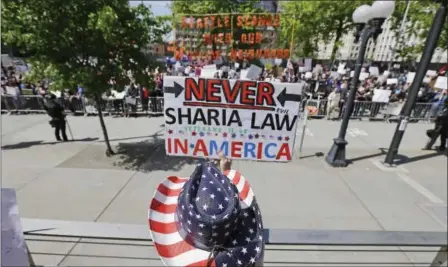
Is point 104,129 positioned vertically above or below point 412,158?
above

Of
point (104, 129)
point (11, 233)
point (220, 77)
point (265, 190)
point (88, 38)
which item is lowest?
point (265, 190)

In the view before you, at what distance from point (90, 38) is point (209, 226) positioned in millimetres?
4904

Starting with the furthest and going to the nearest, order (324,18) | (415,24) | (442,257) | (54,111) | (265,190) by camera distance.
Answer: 1. (324,18)
2. (415,24)
3. (54,111)
4. (265,190)
5. (442,257)

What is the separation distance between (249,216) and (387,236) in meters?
1.04

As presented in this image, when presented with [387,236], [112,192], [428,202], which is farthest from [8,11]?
[428,202]

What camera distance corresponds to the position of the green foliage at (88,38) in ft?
14.4

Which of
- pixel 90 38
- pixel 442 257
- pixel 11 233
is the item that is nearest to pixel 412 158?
pixel 442 257

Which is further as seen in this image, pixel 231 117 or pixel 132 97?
pixel 132 97

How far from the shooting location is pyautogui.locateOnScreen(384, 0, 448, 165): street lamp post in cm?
491

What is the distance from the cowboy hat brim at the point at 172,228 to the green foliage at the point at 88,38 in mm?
3137

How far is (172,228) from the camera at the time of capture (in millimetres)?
1412

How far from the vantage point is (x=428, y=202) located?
4691 millimetres

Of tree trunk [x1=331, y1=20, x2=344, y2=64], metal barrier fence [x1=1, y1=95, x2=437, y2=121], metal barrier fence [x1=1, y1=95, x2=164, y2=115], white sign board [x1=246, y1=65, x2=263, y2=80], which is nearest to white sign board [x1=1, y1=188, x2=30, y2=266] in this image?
white sign board [x1=246, y1=65, x2=263, y2=80]

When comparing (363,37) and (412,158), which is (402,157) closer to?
(412,158)
